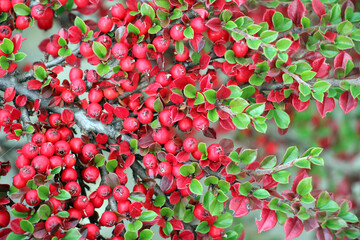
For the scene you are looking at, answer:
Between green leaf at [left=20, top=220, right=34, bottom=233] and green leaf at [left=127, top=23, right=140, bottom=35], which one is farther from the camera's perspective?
green leaf at [left=127, top=23, right=140, bottom=35]

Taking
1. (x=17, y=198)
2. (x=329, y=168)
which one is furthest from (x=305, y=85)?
(x=17, y=198)

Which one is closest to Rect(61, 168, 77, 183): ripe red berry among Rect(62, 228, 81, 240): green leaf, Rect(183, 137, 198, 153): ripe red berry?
Rect(62, 228, 81, 240): green leaf

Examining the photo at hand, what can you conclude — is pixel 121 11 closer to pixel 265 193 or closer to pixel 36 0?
pixel 36 0

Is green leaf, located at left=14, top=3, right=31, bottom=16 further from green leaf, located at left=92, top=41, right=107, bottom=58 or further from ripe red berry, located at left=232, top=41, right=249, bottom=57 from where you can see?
ripe red berry, located at left=232, top=41, right=249, bottom=57

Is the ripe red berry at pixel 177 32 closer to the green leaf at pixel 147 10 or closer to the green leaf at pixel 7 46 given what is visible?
the green leaf at pixel 147 10

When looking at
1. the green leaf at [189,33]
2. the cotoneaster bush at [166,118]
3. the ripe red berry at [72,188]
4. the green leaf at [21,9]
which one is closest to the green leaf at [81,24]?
the cotoneaster bush at [166,118]

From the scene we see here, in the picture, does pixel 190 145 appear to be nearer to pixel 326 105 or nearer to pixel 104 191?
pixel 104 191

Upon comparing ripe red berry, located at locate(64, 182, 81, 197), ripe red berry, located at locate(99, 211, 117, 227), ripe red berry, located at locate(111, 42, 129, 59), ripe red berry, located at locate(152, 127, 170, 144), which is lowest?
ripe red berry, located at locate(99, 211, 117, 227)
